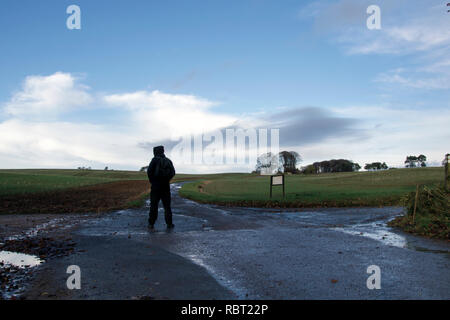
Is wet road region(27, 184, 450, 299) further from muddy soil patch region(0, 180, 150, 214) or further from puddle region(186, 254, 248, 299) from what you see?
muddy soil patch region(0, 180, 150, 214)

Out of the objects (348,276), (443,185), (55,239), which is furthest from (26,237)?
(443,185)

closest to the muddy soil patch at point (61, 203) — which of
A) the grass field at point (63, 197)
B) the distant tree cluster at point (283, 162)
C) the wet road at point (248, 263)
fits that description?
the grass field at point (63, 197)

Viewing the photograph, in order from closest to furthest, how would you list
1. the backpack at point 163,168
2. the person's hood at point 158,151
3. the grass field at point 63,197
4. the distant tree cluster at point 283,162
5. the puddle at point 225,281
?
the puddle at point 225,281 < the backpack at point 163,168 < the person's hood at point 158,151 < the grass field at point 63,197 < the distant tree cluster at point 283,162

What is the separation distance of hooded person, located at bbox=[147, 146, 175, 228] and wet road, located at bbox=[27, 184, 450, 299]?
68 centimetres

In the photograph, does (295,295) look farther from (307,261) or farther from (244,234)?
(244,234)

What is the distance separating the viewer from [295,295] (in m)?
5.20

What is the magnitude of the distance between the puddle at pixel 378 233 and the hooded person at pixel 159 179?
5566mm

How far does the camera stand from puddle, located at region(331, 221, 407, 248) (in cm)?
944

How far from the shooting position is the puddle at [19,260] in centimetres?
731

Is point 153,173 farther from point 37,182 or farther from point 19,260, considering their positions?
point 37,182

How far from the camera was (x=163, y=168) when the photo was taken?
1197 cm

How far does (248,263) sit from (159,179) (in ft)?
18.8

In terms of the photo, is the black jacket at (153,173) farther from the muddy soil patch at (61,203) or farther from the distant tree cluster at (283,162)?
the distant tree cluster at (283,162)
